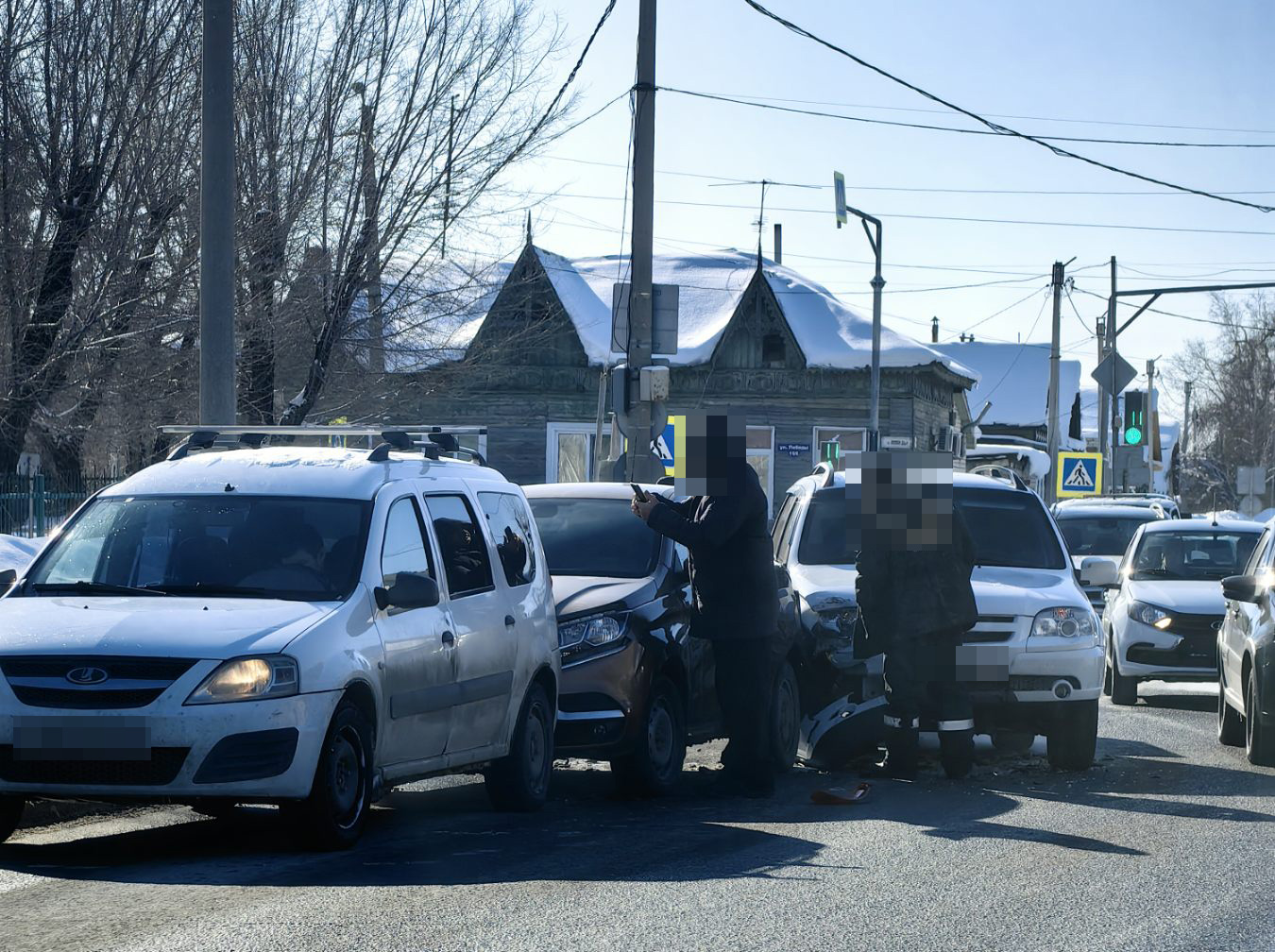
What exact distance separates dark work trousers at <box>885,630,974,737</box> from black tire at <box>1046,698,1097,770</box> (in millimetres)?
972

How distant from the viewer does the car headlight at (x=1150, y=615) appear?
53.3 feet

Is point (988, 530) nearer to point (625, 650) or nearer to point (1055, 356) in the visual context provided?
point (625, 650)

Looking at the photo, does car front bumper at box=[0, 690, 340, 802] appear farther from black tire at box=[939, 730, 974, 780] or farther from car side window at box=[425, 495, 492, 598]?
black tire at box=[939, 730, 974, 780]

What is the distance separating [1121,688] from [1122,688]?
0.02 metres

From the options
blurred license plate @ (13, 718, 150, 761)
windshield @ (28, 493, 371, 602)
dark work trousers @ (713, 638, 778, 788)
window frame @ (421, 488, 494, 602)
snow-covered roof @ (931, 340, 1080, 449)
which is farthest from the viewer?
snow-covered roof @ (931, 340, 1080, 449)

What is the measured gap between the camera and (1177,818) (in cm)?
918

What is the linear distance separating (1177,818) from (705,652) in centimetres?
314

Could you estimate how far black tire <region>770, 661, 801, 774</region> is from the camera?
11109 millimetres

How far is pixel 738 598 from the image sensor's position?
9891mm

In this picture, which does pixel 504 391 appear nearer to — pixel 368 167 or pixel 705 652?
pixel 368 167

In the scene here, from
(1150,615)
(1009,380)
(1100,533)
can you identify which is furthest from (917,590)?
(1009,380)

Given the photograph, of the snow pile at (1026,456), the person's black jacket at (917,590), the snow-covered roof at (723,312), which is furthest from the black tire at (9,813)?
the snow pile at (1026,456)

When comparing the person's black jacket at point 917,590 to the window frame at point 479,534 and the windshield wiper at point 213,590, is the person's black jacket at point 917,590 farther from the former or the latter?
the windshield wiper at point 213,590

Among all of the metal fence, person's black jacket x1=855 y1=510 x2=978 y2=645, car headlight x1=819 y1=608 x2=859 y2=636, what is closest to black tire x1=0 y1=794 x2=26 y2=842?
person's black jacket x1=855 y1=510 x2=978 y2=645
